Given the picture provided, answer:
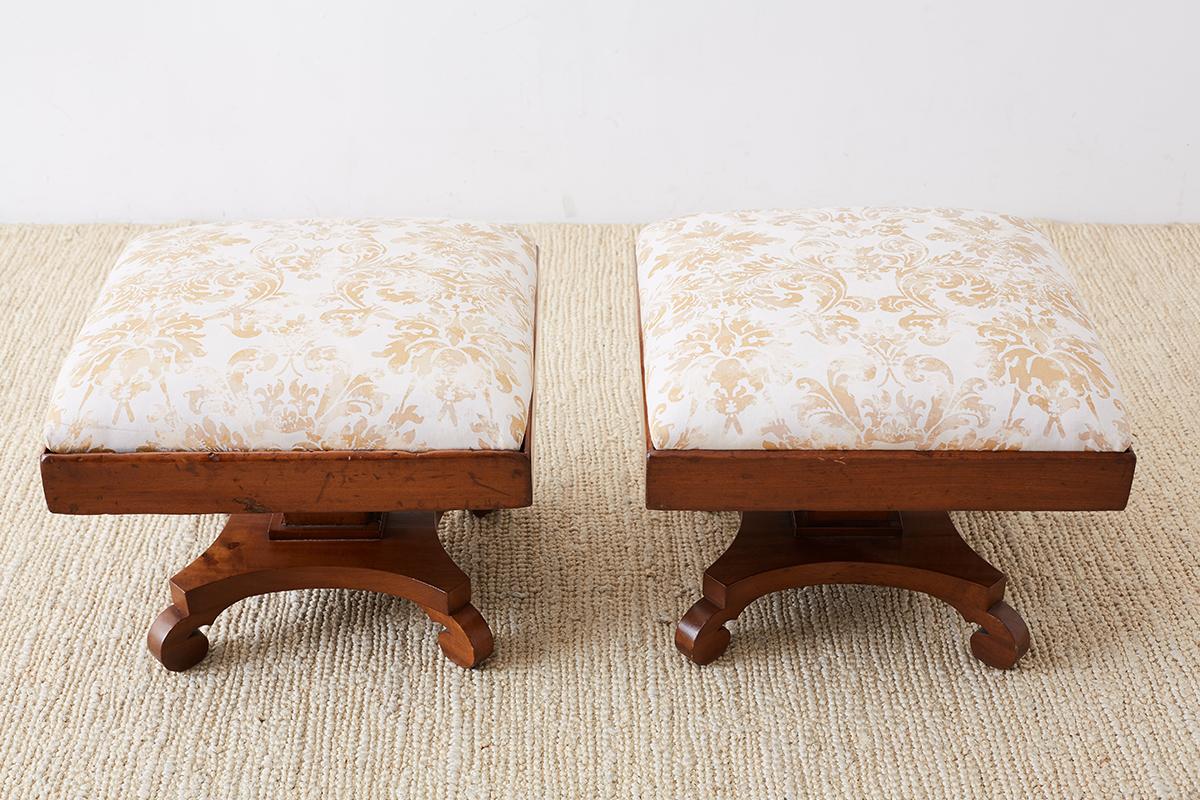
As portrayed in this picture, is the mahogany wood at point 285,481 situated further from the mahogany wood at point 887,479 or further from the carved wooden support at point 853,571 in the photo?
the carved wooden support at point 853,571

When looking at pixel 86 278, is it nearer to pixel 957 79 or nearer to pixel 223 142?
pixel 223 142

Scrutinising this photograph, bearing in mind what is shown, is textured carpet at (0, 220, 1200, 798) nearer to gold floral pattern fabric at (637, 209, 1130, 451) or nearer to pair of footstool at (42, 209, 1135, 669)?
pair of footstool at (42, 209, 1135, 669)

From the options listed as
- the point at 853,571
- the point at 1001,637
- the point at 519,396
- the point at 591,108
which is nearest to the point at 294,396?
the point at 519,396

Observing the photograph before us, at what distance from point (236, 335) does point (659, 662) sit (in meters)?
0.51

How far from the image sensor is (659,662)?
50.1 inches

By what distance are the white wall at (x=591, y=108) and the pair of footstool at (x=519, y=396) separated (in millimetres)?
846

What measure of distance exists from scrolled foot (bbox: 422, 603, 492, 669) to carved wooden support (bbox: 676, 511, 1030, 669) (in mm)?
191

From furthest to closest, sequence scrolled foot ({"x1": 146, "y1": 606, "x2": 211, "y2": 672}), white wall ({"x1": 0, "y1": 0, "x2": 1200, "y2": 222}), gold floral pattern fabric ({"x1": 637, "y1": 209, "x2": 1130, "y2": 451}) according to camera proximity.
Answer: white wall ({"x1": 0, "y1": 0, "x2": 1200, "y2": 222}) → scrolled foot ({"x1": 146, "y1": 606, "x2": 211, "y2": 672}) → gold floral pattern fabric ({"x1": 637, "y1": 209, "x2": 1130, "y2": 451})

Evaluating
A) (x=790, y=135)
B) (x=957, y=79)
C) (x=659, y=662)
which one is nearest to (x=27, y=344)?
(x=659, y=662)

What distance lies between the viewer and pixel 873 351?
1.10m

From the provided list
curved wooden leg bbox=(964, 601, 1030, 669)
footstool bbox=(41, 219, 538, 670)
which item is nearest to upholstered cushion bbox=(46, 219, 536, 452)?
footstool bbox=(41, 219, 538, 670)

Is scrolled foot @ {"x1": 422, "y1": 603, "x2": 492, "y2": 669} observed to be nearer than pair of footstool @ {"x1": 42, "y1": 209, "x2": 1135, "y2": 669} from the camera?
No

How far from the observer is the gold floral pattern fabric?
1.08 m

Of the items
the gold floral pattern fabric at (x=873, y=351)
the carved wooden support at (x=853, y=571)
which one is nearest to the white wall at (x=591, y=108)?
the gold floral pattern fabric at (x=873, y=351)
